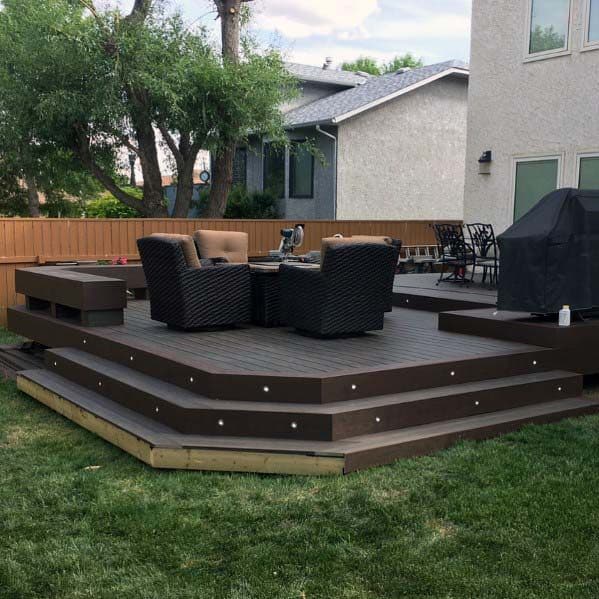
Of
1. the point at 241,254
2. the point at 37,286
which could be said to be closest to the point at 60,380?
the point at 37,286

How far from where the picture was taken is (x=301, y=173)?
18.6 metres

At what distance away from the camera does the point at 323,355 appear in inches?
211

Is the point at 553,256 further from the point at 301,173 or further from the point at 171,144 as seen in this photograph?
the point at 301,173

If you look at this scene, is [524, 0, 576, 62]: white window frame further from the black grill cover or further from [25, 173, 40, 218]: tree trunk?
[25, 173, 40, 218]: tree trunk

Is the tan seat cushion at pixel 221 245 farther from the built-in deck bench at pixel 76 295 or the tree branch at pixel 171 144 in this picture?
the tree branch at pixel 171 144

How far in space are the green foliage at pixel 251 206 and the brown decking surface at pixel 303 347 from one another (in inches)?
480

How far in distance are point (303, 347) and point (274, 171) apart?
14.2 metres

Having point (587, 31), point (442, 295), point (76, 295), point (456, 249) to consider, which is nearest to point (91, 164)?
point (456, 249)

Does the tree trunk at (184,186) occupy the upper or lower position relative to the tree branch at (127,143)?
lower

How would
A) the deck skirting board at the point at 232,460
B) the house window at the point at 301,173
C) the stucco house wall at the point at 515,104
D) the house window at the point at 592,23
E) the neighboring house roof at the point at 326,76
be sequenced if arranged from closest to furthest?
the deck skirting board at the point at 232,460
the house window at the point at 592,23
the stucco house wall at the point at 515,104
the house window at the point at 301,173
the neighboring house roof at the point at 326,76

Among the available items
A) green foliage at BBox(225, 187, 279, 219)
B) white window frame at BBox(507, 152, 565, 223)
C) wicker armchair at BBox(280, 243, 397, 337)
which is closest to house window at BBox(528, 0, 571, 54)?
white window frame at BBox(507, 152, 565, 223)

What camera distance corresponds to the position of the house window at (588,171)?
9773 mm

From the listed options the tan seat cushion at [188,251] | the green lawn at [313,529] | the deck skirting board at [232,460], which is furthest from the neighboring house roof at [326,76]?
the green lawn at [313,529]

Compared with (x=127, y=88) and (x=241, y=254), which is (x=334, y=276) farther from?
(x=127, y=88)
